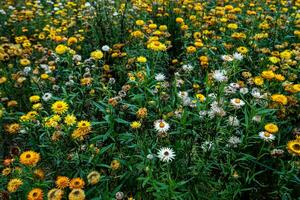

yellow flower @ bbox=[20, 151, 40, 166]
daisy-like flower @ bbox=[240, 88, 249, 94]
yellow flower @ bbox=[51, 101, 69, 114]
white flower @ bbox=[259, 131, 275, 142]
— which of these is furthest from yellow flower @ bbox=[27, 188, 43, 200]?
daisy-like flower @ bbox=[240, 88, 249, 94]

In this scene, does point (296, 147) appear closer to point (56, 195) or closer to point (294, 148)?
point (294, 148)

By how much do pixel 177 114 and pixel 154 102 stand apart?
23 cm

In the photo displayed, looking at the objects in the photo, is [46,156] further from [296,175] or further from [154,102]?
[296,175]

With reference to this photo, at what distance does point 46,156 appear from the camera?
310 cm

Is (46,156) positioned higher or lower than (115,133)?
lower

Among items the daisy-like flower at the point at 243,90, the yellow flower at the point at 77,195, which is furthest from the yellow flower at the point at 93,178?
the daisy-like flower at the point at 243,90

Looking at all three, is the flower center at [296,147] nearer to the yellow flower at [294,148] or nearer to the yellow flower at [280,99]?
the yellow flower at [294,148]

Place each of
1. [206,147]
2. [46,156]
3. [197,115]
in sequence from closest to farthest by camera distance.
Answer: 1. [206,147]
2. [197,115]
3. [46,156]

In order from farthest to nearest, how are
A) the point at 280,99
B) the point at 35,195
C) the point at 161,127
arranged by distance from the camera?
the point at 280,99 → the point at 161,127 → the point at 35,195

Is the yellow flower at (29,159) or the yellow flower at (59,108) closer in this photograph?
the yellow flower at (29,159)

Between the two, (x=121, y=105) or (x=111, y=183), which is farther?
(x=121, y=105)

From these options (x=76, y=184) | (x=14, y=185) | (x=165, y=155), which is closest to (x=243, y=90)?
(x=165, y=155)

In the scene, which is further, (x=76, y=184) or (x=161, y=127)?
(x=161, y=127)

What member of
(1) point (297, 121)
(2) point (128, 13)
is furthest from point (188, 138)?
(2) point (128, 13)
